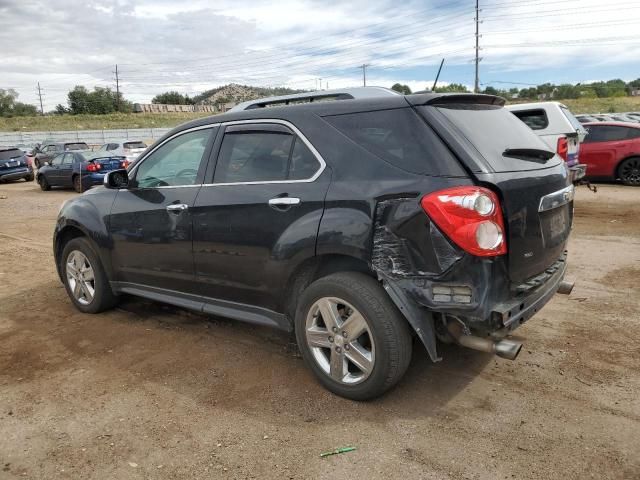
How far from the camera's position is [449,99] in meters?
3.22

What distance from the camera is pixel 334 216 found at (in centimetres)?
315

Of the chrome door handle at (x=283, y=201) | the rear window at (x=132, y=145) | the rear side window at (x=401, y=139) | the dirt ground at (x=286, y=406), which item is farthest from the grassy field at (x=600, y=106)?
the chrome door handle at (x=283, y=201)

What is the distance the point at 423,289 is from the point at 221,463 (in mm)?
1398

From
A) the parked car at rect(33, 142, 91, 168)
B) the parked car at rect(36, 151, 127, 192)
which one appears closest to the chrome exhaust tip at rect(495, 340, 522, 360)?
the parked car at rect(36, 151, 127, 192)

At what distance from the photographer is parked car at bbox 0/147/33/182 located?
70.9ft

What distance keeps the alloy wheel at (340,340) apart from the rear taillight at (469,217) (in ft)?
2.42

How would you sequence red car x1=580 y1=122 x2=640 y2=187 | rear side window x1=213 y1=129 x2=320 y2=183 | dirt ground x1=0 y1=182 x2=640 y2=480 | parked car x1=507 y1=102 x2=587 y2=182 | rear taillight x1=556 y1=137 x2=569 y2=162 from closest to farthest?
dirt ground x1=0 y1=182 x2=640 y2=480 → rear side window x1=213 y1=129 x2=320 y2=183 → rear taillight x1=556 y1=137 x2=569 y2=162 → parked car x1=507 y1=102 x2=587 y2=182 → red car x1=580 y1=122 x2=640 y2=187

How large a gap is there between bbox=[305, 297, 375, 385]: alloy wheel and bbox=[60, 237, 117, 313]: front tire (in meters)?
2.49

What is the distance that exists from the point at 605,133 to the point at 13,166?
21.5 metres

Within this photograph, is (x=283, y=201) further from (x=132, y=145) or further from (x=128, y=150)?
(x=132, y=145)

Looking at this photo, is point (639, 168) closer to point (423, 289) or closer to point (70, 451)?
point (423, 289)

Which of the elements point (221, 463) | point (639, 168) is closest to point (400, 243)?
point (221, 463)

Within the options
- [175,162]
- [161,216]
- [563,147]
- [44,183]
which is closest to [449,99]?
[175,162]

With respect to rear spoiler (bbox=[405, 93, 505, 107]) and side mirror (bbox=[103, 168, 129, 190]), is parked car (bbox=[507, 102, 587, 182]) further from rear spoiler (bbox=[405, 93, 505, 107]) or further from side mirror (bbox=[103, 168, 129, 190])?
side mirror (bbox=[103, 168, 129, 190])
